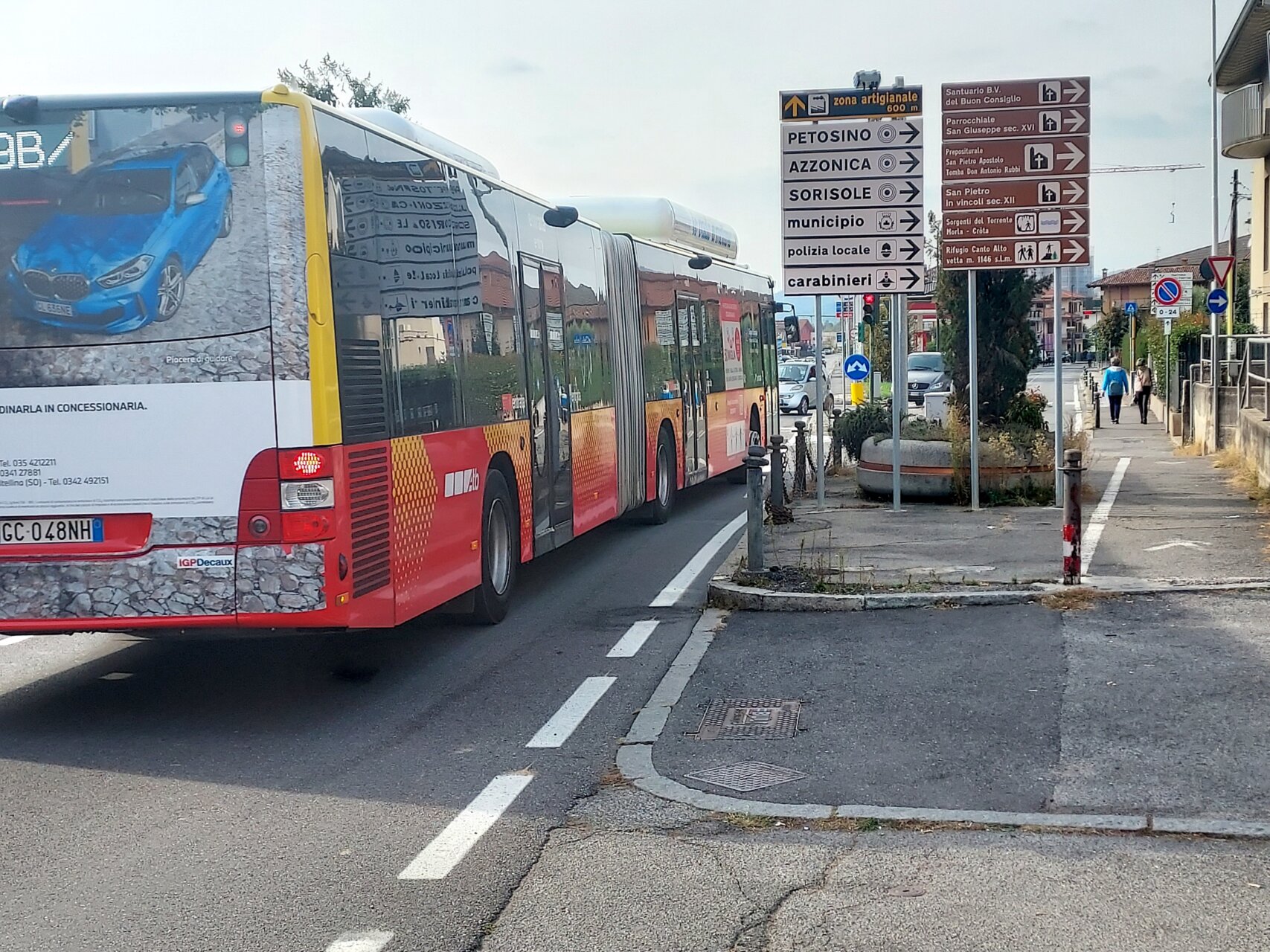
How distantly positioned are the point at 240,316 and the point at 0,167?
1.41 meters

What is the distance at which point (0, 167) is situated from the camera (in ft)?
23.9

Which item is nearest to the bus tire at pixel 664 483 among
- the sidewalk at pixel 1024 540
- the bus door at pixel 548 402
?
the sidewalk at pixel 1024 540

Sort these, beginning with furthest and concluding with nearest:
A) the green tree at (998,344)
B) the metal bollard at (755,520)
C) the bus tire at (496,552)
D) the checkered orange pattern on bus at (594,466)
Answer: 1. the green tree at (998,344)
2. the checkered orange pattern on bus at (594,466)
3. the metal bollard at (755,520)
4. the bus tire at (496,552)

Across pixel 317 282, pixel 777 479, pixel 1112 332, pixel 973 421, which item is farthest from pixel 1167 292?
pixel 1112 332

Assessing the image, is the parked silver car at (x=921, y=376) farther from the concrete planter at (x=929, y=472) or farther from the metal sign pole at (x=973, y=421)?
the metal sign pole at (x=973, y=421)

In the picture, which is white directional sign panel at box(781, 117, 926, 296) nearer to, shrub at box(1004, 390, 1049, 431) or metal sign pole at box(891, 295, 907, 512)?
metal sign pole at box(891, 295, 907, 512)

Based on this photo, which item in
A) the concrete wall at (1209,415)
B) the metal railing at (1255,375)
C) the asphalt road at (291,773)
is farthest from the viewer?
the concrete wall at (1209,415)

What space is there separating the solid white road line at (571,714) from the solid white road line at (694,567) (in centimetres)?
277

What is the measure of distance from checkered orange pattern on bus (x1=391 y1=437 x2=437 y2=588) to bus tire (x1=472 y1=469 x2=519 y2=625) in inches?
47.0

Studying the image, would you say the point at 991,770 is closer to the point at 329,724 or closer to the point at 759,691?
the point at 759,691

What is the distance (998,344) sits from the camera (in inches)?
713

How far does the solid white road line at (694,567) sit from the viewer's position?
11305 millimetres

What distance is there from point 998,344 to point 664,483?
14.9 feet

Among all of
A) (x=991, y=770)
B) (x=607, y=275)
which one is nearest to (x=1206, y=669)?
(x=991, y=770)
